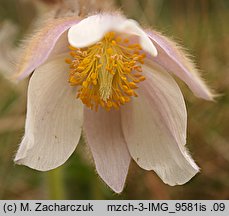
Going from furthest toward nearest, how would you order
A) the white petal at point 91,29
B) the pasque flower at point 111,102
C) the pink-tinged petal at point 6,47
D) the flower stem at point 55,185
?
the pink-tinged petal at point 6,47
the flower stem at point 55,185
the pasque flower at point 111,102
the white petal at point 91,29

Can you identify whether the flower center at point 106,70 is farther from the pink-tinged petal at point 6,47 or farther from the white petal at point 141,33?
the pink-tinged petal at point 6,47

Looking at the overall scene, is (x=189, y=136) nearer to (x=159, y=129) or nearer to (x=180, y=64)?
(x=159, y=129)

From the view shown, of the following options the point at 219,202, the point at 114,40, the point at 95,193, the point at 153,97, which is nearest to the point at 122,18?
the point at 114,40

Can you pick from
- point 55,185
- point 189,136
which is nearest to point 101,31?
point 55,185

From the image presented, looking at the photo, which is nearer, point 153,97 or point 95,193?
point 153,97

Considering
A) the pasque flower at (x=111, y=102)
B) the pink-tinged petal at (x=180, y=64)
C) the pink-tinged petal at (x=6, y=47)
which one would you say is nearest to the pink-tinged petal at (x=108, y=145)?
the pasque flower at (x=111, y=102)

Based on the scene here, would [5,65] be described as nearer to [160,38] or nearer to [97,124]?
[97,124]

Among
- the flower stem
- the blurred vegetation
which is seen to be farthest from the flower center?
the blurred vegetation
